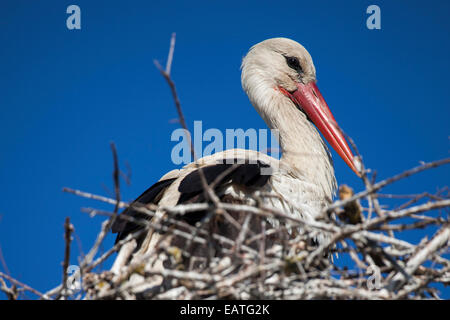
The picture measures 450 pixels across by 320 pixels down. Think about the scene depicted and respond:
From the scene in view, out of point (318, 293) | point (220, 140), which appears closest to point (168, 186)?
point (220, 140)

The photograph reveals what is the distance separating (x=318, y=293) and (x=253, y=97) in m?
2.28

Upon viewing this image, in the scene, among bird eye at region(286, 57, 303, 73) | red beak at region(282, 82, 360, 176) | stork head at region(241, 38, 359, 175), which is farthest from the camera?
bird eye at region(286, 57, 303, 73)

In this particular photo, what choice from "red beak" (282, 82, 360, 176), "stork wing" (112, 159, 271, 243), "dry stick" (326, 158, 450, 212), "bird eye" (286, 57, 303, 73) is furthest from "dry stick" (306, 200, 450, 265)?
"bird eye" (286, 57, 303, 73)

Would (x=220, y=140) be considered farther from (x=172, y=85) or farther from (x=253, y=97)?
(x=172, y=85)

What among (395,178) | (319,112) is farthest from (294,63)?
(395,178)

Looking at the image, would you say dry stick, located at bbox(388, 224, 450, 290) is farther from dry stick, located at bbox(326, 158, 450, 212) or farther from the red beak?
the red beak

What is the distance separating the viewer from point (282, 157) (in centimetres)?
346

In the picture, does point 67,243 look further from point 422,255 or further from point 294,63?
point 294,63

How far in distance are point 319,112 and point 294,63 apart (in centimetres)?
43

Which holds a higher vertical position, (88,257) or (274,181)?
(274,181)

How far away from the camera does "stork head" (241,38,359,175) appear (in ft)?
12.8

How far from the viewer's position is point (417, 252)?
6.61 feet

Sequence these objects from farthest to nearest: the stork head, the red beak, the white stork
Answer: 1. the stork head
2. the red beak
3. the white stork

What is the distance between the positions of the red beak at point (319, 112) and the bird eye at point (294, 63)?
119 mm
